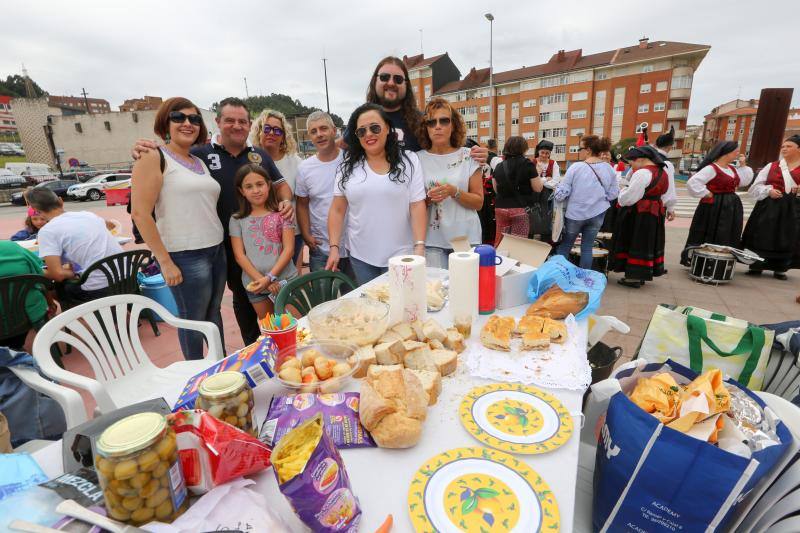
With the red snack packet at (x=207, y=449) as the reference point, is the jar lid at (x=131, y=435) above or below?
above

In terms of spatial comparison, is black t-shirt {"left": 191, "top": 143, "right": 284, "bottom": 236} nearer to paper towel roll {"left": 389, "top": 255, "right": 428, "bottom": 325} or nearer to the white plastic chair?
the white plastic chair

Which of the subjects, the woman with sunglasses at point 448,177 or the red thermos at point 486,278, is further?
the woman with sunglasses at point 448,177

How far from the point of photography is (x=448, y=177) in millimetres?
2797

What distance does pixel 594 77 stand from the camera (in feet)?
117

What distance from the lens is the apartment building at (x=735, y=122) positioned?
51.5m

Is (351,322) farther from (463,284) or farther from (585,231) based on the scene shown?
(585,231)

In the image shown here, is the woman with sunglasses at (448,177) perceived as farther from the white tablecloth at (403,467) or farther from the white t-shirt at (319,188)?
the white tablecloth at (403,467)

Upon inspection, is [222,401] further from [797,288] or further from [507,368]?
[797,288]

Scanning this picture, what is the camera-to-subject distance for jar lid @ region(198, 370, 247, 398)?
0.92 metres

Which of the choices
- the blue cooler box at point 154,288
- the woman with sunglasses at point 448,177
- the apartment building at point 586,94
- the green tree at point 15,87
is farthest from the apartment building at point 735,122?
the green tree at point 15,87

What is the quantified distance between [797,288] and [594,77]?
38.8 meters

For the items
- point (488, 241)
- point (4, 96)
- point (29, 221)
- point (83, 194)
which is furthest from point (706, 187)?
point (4, 96)

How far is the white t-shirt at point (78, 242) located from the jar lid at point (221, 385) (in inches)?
134

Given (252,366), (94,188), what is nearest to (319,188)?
(252,366)
